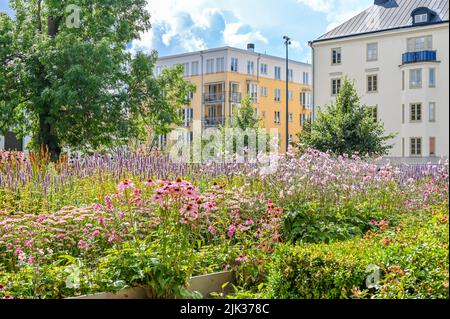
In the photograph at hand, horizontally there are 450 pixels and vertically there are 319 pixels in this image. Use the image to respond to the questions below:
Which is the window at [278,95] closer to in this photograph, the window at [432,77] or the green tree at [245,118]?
the window at [432,77]

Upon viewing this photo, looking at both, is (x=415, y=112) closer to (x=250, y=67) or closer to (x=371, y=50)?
(x=371, y=50)

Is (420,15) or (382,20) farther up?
(382,20)

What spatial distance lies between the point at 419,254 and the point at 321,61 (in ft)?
56.5

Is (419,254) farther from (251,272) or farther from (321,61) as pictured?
(321,61)

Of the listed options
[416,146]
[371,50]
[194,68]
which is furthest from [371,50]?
[194,68]

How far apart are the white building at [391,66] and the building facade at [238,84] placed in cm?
542

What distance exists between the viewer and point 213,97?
29.7m

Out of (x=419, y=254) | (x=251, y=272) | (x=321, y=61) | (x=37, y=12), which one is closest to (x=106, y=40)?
(x=37, y=12)

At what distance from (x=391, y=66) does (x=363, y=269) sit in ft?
66.8

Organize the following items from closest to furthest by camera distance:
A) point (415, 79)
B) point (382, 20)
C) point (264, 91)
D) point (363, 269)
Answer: point (363, 269) → point (382, 20) → point (415, 79) → point (264, 91)

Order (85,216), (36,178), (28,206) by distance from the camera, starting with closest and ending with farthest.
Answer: (85,216), (28,206), (36,178)

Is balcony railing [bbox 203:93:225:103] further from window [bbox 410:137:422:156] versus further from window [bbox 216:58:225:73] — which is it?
window [bbox 410:137:422:156]

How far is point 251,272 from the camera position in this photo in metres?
4.24

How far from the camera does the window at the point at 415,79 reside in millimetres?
22500
